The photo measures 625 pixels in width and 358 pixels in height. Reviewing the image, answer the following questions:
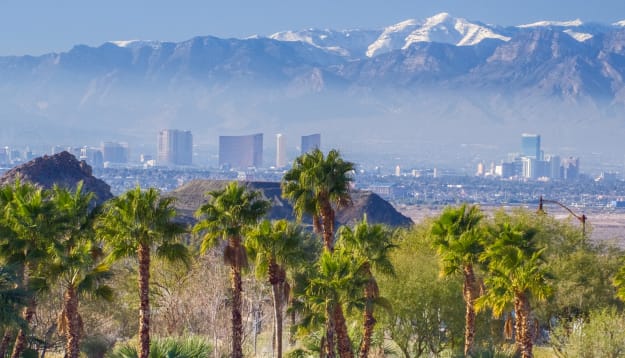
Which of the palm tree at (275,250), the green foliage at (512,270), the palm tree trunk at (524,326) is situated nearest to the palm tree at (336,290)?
the palm tree at (275,250)

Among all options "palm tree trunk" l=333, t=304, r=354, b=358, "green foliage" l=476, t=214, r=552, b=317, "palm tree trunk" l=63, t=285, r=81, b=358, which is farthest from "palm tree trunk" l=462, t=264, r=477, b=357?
"palm tree trunk" l=63, t=285, r=81, b=358

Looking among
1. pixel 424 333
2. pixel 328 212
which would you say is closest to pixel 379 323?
pixel 424 333

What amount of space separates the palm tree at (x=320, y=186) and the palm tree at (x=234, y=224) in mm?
3050

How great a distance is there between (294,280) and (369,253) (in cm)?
341

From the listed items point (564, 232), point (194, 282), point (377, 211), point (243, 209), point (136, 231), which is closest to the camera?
point (136, 231)

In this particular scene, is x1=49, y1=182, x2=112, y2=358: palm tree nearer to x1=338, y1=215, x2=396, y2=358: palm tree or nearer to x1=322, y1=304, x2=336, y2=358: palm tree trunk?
x1=322, y1=304, x2=336, y2=358: palm tree trunk

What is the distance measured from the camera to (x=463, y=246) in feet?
163

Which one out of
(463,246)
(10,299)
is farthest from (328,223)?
(10,299)

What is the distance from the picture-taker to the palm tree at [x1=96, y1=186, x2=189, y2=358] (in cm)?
4466

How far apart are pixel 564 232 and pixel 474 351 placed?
24.5m

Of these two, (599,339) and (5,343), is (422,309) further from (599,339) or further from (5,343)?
(5,343)

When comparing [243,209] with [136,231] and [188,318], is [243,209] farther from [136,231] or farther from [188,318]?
[188,318]

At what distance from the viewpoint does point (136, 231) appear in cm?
4478

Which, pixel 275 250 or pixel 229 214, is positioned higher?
pixel 229 214
